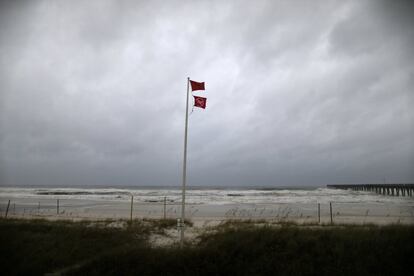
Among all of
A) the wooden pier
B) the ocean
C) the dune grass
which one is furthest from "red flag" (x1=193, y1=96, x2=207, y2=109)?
the wooden pier

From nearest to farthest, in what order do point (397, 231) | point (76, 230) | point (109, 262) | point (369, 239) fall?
point (109, 262), point (369, 239), point (397, 231), point (76, 230)

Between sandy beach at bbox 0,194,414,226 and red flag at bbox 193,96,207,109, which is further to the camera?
sandy beach at bbox 0,194,414,226

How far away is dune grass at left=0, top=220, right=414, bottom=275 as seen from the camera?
759 cm

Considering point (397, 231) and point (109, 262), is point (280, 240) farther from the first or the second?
point (109, 262)

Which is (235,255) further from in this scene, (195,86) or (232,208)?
(232,208)

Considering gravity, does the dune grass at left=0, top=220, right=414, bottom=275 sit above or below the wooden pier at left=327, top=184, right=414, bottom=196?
above

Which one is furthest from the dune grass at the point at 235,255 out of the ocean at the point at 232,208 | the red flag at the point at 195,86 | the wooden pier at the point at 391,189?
the wooden pier at the point at 391,189

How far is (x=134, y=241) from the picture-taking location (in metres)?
11.1

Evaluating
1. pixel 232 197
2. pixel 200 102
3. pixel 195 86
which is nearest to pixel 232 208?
pixel 232 197

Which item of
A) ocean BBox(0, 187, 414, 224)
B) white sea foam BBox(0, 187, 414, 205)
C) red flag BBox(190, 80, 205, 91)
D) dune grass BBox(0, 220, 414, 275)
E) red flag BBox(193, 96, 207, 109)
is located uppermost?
red flag BBox(190, 80, 205, 91)

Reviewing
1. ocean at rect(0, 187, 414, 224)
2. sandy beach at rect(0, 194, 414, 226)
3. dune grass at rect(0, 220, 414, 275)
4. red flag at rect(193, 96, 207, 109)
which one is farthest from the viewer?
ocean at rect(0, 187, 414, 224)

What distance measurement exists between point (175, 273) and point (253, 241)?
3.23 metres

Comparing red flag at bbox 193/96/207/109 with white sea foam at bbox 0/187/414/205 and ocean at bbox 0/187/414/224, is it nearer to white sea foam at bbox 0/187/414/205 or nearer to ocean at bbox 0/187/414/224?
ocean at bbox 0/187/414/224

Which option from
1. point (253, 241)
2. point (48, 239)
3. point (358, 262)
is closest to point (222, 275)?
point (253, 241)
